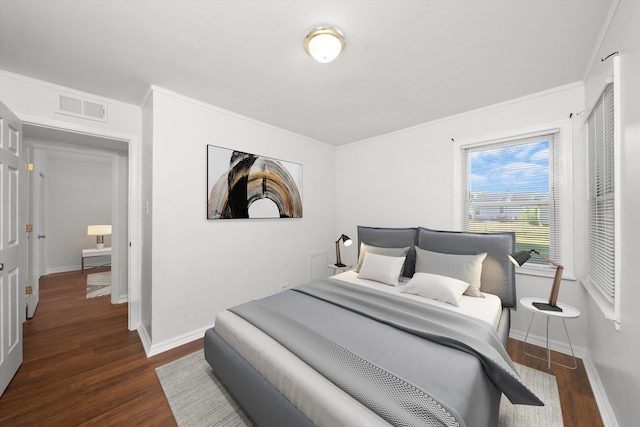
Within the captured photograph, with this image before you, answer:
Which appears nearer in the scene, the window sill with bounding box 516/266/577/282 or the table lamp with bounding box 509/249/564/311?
the table lamp with bounding box 509/249/564/311

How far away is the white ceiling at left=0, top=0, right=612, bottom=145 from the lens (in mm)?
1445

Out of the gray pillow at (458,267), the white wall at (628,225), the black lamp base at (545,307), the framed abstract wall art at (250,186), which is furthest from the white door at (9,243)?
the black lamp base at (545,307)

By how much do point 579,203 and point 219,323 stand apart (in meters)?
3.38

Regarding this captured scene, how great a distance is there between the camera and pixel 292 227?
361 centimetres

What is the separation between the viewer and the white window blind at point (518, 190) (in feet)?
8.04

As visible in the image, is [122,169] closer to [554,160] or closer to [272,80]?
[272,80]

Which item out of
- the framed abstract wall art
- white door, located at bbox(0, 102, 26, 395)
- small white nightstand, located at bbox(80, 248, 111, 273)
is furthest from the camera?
small white nightstand, located at bbox(80, 248, 111, 273)

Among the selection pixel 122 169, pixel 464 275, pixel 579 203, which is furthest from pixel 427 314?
pixel 122 169

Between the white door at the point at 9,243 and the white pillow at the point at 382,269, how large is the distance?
3.03 metres

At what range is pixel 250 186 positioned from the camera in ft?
10.1

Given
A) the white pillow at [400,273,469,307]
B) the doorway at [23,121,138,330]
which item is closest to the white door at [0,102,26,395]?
the doorway at [23,121,138,330]

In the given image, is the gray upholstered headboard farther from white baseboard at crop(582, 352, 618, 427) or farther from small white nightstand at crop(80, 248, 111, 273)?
small white nightstand at crop(80, 248, 111, 273)

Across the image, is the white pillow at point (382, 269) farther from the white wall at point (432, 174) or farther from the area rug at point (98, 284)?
the area rug at point (98, 284)

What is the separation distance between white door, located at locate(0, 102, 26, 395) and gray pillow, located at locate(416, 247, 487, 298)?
11.7ft
